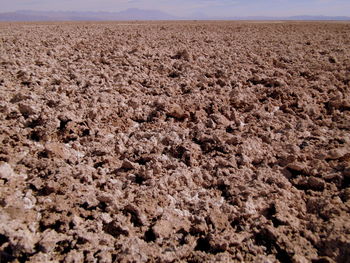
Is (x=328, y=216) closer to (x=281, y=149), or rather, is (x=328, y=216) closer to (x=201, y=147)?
(x=281, y=149)

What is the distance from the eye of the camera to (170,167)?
2.75 metres

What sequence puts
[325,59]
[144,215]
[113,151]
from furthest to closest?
1. [325,59]
2. [113,151]
3. [144,215]

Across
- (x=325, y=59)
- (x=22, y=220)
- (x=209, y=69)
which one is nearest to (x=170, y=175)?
(x=22, y=220)

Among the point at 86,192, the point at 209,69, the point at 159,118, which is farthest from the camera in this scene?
the point at 209,69

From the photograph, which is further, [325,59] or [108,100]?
[325,59]

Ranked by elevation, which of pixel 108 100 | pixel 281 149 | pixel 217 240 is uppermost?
pixel 108 100

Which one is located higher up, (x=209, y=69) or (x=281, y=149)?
(x=209, y=69)

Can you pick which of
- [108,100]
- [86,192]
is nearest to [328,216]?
[86,192]

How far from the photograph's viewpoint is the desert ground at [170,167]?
1939 millimetres

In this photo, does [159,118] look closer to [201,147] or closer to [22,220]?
[201,147]

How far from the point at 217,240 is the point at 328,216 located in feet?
2.81

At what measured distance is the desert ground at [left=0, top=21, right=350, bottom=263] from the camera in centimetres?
194

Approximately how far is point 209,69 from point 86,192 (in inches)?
160

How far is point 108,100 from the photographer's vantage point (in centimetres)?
395
